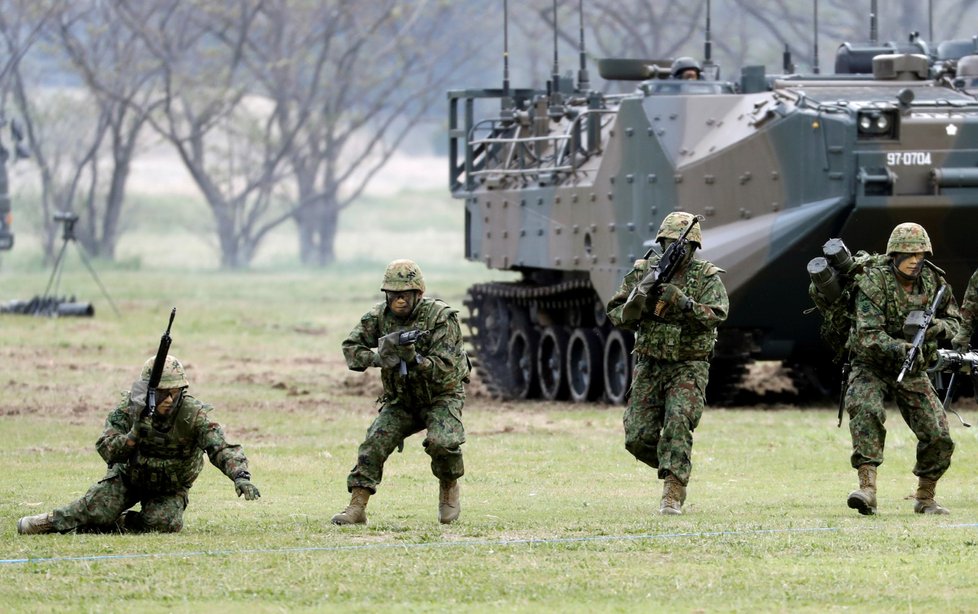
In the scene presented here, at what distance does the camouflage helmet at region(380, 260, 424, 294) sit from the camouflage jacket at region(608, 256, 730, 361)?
1.36 meters

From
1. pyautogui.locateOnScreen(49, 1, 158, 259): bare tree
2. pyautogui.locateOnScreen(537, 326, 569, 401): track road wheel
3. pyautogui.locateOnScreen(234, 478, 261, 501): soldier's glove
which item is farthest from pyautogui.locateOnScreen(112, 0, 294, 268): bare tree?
pyautogui.locateOnScreen(234, 478, 261, 501): soldier's glove

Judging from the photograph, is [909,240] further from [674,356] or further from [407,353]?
[407,353]

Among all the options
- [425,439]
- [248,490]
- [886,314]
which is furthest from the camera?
[886,314]

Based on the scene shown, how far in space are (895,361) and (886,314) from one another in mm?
272

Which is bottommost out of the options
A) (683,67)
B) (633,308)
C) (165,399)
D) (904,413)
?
(904,413)

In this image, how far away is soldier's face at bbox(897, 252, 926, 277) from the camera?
469 inches

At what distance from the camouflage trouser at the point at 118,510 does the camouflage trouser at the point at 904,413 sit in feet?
12.3

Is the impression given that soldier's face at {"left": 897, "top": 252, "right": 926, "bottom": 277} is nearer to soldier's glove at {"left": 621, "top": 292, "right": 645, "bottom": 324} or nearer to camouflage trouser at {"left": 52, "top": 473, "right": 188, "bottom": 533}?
soldier's glove at {"left": 621, "top": 292, "right": 645, "bottom": 324}

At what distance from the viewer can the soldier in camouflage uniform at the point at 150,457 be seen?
36.2 ft

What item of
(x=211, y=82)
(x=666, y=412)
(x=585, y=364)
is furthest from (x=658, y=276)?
(x=211, y=82)

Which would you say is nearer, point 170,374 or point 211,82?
point 170,374

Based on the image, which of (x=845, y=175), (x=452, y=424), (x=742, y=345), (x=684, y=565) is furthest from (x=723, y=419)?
(x=684, y=565)

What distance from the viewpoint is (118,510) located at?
1120 centimetres

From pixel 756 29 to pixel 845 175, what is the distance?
1892 inches
